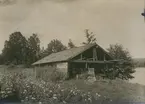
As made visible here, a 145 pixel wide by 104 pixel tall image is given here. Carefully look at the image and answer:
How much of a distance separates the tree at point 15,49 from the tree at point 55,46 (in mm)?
239

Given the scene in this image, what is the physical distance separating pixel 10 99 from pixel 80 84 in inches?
25.9

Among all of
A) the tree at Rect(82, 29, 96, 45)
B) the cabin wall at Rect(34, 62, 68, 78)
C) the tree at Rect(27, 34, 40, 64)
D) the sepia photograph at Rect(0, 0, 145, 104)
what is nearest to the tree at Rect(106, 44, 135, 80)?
the sepia photograph at Rect(0, 0, 145, 104)

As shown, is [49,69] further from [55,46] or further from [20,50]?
[20,50]

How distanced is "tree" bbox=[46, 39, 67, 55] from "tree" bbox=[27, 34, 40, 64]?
108 mm

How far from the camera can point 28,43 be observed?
330 cm

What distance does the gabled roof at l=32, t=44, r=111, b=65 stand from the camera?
10.2 feet

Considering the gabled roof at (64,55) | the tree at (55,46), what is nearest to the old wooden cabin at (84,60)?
the gabled roof at (64,55)

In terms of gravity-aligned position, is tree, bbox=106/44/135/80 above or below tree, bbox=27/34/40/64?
below

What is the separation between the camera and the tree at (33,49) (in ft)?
10.7

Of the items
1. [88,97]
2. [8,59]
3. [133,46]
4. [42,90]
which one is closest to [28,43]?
[8,59]

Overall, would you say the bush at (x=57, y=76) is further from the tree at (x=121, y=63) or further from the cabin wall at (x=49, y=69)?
the tree at (x=121, y=63)

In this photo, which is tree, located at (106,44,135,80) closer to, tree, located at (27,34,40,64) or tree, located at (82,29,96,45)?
tree, located at (82,29,96,45)

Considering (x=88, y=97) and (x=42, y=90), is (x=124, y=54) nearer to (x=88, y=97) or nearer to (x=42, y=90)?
(x=88, y=97)

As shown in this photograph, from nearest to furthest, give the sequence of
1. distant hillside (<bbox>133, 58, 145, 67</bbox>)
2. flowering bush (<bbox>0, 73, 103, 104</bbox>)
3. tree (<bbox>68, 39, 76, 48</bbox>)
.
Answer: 1. distant hillside (<bbox>133, 58, 145, 67</bbox>)
2. flowering bush (<bbox>0, 73, 103, 104</bbox>)
3. tree (<bbox>68, 39, 76, 48</bbox>)
